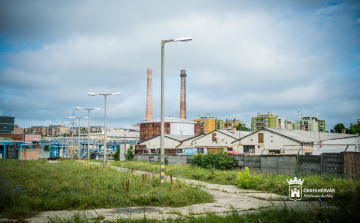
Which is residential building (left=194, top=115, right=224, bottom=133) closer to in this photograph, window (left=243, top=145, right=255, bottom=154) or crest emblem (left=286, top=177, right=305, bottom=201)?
window (left=243, top=145, right=255, bottom=154)

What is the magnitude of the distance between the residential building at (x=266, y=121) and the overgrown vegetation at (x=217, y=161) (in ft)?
454

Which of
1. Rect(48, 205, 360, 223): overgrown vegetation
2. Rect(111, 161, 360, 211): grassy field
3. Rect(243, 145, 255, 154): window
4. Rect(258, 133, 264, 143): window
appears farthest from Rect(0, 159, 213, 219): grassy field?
Rect(243, 145, 255, 154): window

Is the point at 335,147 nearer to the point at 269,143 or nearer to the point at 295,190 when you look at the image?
the point at 269,143

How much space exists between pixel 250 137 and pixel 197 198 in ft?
101

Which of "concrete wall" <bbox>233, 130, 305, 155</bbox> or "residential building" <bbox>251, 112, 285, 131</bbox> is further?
"residential building" <bbox>251, 112, 285, 131</bbox>

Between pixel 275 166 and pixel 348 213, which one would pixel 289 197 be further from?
pixel 275 166

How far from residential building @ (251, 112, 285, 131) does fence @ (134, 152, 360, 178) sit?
Result: 14017 cm

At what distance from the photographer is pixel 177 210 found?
9594 millimetres

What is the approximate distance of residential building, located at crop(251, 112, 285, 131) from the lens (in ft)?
518

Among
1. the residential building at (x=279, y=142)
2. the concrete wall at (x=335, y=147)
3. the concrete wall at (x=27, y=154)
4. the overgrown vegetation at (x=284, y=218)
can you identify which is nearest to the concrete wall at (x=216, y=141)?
the residential building at (x=279, y=142)

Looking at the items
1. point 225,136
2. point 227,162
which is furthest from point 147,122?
point 227,162

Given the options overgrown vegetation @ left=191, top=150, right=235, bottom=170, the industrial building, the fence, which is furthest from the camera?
the industrial building

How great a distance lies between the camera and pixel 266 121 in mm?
159625

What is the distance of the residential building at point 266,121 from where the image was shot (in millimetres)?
157875
